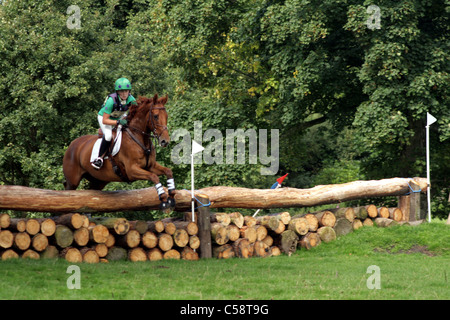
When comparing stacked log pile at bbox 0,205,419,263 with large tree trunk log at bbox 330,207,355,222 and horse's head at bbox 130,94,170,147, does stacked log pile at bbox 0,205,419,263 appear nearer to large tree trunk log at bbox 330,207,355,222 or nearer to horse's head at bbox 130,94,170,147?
large tree trunk log at bbox 330,207,355,222

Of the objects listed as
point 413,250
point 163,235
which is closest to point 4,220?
point 163,235

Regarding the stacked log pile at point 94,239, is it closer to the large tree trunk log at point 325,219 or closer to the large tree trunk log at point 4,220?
the large tree trunk log at point 4,220

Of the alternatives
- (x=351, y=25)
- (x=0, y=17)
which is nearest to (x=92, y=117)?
(x=0, y=17)

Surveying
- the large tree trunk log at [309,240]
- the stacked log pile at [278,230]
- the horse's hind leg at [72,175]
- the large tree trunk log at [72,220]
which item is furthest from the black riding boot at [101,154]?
the large tree trunk log at [309,240]

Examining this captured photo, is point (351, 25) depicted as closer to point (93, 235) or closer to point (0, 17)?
point (93, 235)

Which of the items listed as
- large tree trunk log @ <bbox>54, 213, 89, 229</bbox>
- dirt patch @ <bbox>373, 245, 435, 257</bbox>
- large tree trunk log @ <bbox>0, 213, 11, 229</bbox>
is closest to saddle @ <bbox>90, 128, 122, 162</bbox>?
large tree trunk log @ <bbox>54, 213, 89, 229</bbox>

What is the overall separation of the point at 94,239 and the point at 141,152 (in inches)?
65.1

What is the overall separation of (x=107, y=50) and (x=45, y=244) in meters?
15.5

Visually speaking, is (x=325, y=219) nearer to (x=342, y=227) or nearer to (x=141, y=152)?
(x=342, y=227)

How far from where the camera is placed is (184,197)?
39.4 feet

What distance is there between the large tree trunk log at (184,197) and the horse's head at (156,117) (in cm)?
139

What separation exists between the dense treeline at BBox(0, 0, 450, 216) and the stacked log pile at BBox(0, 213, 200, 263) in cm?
846

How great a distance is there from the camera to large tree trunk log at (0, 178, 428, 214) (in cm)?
1048

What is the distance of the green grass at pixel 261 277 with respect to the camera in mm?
8117
